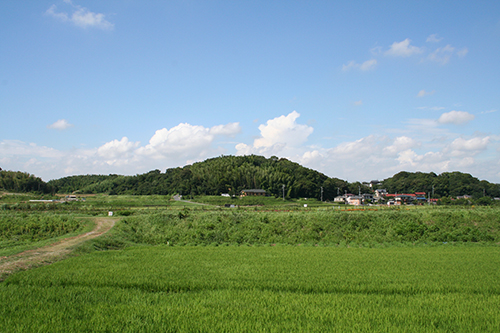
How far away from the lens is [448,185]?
12206 cm

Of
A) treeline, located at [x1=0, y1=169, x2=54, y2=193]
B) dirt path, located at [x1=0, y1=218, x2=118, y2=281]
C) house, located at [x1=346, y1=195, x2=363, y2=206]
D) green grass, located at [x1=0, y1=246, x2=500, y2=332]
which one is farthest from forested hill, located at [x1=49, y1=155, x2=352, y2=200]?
green grass, located at [x1=0, y1=246, x2=500, y2=332]


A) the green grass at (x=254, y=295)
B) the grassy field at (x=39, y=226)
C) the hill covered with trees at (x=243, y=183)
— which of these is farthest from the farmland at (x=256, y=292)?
the hill covered with trees at (x=243, y=183)

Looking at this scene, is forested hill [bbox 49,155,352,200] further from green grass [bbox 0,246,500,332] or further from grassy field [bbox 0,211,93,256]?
green grass [bbox 0,246,500,332]

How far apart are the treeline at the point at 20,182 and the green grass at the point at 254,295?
260ft

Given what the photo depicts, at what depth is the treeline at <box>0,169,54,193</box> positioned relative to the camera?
7519cm

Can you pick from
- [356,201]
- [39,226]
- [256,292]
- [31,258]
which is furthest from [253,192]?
[256,292]

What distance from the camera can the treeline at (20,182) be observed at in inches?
2960

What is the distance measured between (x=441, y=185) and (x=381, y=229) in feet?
381

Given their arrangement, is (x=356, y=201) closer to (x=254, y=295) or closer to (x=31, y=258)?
(x=31, y=258)

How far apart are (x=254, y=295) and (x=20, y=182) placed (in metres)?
88.5

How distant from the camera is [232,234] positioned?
2425 cm

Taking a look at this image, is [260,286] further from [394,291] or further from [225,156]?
[225,156]

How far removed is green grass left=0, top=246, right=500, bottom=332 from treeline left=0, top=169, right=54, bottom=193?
3120 inches

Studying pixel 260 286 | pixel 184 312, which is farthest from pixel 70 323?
pixel 260 286
